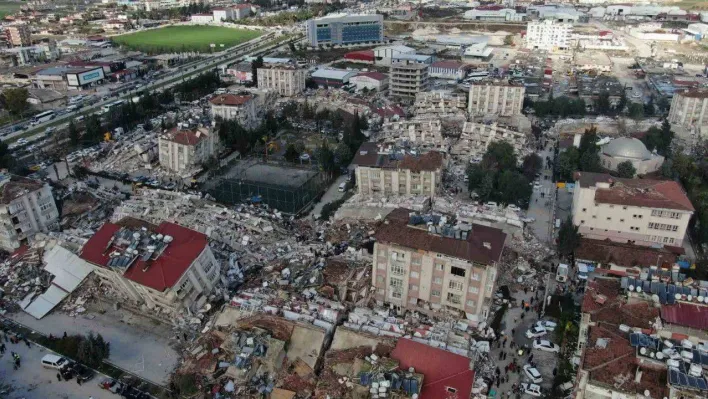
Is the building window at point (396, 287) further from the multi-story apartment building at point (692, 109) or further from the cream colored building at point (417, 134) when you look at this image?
the multi-story apartment building at point (692, 109)

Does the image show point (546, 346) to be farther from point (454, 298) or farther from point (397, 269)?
point (397, 269)

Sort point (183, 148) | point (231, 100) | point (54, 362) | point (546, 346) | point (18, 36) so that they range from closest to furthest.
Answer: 1. point (54, 362)
2. point (546, 346)
3. point (183, 148)
4. point (231, 100)
5. point (18, 36)

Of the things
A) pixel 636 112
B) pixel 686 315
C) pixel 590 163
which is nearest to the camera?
pixel 686 315

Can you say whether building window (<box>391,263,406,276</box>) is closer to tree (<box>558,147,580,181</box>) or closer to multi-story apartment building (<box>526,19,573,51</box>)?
tree (<box>558,147,580,181</box>)

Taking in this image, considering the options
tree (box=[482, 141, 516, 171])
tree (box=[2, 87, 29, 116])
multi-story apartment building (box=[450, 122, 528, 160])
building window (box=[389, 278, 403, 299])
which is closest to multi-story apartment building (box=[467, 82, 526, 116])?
multi-story apartment building (box=[450, 122, 528, 160])

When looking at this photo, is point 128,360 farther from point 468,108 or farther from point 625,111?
point 625,111

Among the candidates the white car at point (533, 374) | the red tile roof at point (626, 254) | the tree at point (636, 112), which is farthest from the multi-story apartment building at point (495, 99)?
the white car at point (533, 374)

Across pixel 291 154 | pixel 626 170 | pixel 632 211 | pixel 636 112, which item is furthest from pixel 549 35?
pixel 632 211
